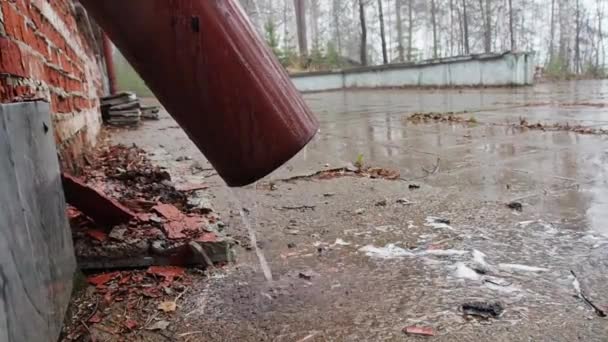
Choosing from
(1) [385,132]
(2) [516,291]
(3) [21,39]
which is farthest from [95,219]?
(1) [385,132]

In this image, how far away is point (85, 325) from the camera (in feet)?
3.89

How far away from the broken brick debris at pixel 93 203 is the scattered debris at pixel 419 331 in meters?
1.05

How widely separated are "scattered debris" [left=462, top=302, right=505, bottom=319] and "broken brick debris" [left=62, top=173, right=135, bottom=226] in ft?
3.78

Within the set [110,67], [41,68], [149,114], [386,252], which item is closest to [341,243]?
[386,252]

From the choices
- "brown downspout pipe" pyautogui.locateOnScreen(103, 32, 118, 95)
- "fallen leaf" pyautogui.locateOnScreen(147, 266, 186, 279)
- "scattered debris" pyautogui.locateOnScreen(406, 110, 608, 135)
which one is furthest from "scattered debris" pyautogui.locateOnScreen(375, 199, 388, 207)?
"brown downspout pipe" pyautogui.locateOnScreen(103, 32, 118, 95)

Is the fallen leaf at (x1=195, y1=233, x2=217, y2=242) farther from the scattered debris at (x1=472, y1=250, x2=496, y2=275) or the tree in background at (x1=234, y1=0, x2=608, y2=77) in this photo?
the tree in background at (x1=234, y1=0, x2=608, y2=77)

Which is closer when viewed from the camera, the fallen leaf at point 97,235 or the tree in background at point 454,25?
the fallen leaf at point 97,235

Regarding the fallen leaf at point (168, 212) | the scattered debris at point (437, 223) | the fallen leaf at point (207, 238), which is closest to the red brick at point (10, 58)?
the fallen leaf at point (168, 212)

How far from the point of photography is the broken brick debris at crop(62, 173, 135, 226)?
59.4 inches

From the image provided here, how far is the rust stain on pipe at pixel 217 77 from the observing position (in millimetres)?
952

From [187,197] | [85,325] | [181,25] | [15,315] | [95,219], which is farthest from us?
[187,197]

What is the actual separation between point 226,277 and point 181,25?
2.69 feet

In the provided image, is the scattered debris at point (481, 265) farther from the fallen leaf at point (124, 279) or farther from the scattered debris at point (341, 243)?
the fallen leaf at point (124, 279)

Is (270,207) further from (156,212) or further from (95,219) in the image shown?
(95,219)
